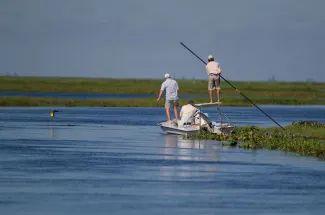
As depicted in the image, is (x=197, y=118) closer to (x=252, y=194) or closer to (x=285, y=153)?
(x=285, y=153)

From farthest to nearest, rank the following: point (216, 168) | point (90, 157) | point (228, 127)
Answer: point (228, 127)
point (90, 157)
point (216, 168)

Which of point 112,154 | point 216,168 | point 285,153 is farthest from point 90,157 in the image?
point 285,153

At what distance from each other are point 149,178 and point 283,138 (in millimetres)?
11001

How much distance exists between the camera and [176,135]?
36031mm

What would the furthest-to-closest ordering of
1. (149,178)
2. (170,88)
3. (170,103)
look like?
1. (170,103)
2. (170,88)
3. (149,178)

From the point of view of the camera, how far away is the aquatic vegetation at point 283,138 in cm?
2919

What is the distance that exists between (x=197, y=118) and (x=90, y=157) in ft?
30.6

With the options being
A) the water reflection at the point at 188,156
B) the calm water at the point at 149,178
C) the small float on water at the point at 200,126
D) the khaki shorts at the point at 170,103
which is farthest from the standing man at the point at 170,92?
the calm water at the point at 149,178

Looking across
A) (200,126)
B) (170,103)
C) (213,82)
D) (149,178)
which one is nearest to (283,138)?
(200,126)

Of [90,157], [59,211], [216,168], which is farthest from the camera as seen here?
[90,157]

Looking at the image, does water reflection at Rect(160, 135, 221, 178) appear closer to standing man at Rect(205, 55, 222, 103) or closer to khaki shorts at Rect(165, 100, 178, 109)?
khaki shorts at Rect(165, 100, 178, 109)

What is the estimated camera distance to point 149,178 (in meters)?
21.7

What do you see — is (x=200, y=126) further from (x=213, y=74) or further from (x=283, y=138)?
(x=283, y=138)

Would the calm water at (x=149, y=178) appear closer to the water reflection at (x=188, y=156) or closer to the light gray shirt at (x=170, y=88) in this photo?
the water reflection at (x=188, y=156)
